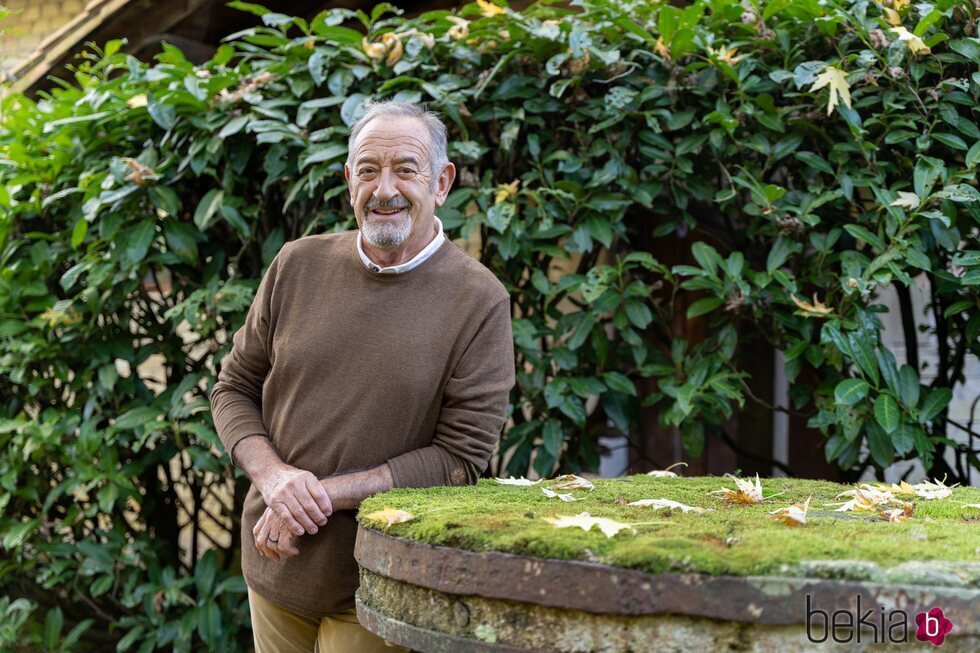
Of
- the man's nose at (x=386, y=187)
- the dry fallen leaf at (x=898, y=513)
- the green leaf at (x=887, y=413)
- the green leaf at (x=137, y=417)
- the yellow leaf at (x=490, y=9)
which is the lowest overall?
the green leaf at (x=137, y=417)

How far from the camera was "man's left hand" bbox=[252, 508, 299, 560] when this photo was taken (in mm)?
2107

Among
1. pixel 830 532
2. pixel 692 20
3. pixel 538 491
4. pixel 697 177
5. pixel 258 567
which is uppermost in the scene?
pixel 692 20

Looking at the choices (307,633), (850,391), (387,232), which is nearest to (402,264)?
(387,232)

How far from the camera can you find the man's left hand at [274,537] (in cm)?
211

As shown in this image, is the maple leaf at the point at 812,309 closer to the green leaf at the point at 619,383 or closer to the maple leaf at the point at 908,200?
the maple leaf at the point at 908,200

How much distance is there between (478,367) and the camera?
2184mm

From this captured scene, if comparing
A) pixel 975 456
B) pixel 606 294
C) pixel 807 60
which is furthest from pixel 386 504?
pixel 975 456

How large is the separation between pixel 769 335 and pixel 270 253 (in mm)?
1716

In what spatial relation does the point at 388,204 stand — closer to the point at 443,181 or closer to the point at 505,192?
the point at 443,181

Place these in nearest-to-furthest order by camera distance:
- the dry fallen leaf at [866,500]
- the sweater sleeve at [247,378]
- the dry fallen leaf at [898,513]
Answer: the dry fallen leaf at [898,513], the dry fallen leaf at [866,500], the sweater sleeve at [247,378]

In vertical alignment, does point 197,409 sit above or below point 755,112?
below

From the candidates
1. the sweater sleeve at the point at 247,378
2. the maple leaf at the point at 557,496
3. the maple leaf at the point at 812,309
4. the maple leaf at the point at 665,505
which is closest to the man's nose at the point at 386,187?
the sweater sleeve at the point at 247,378

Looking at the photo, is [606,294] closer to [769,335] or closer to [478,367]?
[769,335]

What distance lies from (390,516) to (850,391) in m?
1.74
